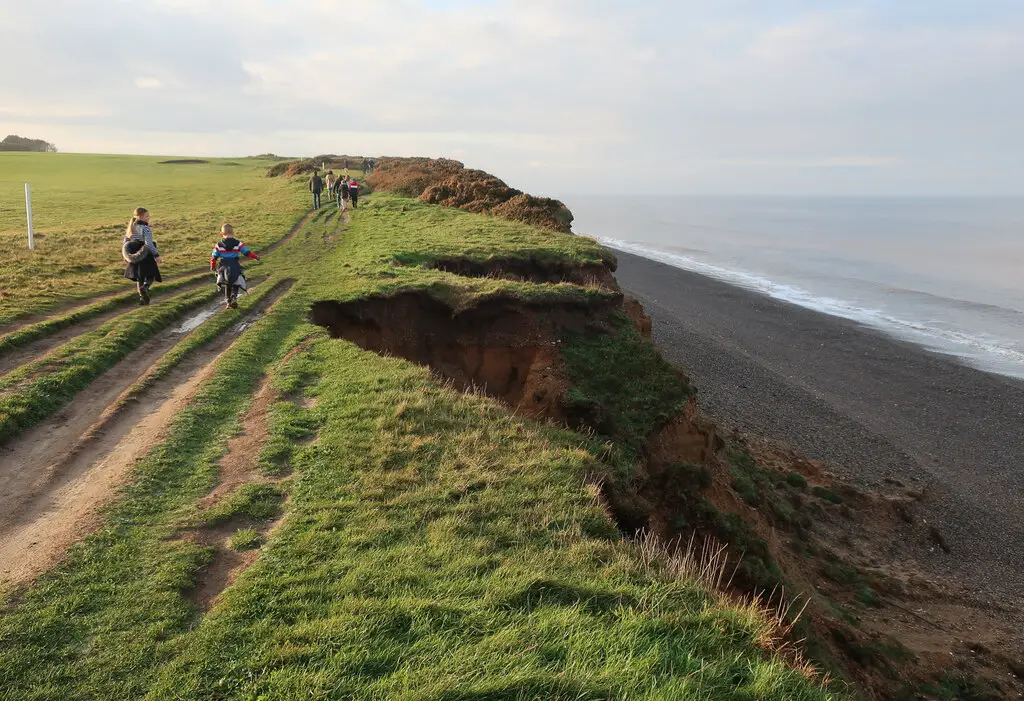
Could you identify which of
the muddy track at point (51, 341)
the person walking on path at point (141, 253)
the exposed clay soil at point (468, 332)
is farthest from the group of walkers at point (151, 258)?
the exposed clay soil at point (468, 332)

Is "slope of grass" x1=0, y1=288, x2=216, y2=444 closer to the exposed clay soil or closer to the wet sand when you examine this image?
the exposed clay soil

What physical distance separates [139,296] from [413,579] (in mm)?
13711

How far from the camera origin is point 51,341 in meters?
12.0

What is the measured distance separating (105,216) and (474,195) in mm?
20690

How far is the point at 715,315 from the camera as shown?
43.5m

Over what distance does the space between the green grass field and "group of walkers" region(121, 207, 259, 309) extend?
13.9ft

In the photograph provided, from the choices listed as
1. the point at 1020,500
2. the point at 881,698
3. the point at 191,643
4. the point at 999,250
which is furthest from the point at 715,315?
the point at 999,250

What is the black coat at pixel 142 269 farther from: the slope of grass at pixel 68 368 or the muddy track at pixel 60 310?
the slope of grass at pixel 68 368

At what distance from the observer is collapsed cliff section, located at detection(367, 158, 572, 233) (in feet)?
96.5

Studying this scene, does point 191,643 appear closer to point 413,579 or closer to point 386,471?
point 413,579

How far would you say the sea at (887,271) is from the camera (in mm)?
42844

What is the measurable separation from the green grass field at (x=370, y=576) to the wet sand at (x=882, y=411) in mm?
13584

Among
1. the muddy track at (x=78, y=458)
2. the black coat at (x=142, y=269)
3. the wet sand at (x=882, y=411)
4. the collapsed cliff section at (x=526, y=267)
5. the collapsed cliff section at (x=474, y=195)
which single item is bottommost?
the wet sand at (x=882, y=411)

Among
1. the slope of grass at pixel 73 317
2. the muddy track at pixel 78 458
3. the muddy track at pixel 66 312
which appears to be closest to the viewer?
the muddy track at pixel 78 458
